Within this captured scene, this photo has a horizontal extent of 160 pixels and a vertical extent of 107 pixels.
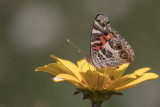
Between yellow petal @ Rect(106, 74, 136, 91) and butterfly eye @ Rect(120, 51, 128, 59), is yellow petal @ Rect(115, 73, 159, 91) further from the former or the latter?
butterfly eye @ Rect(120, 51, 128, 59)

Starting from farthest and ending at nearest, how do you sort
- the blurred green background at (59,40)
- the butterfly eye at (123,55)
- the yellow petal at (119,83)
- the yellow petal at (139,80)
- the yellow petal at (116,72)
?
the blurred green background at (59,40), the yellow petal at (116,72), the butterfly eye at (123,55), the yellow petal at (139,80), the yellow petal at (119,83)

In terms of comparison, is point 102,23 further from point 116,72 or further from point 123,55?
point 116,72

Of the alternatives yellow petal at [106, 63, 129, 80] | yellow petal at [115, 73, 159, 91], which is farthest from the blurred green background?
yellow petal at [115, 73, 159, 91]

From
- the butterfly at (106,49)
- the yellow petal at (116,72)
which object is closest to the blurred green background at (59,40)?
the yellow petal at (116,72)

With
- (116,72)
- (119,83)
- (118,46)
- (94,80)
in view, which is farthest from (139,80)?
(116,72)

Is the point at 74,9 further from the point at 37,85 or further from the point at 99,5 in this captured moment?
the point at 37,85

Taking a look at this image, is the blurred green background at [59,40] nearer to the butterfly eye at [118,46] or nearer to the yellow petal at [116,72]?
the yellow petal at [116,72]
